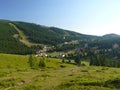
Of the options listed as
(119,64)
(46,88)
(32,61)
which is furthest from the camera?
(119,64)

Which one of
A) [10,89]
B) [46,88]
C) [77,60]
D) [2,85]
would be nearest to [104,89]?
[46,88]

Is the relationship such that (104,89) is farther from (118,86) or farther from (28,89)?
(28,89)

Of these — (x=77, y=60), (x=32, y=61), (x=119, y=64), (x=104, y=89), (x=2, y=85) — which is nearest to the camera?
(x=104, y=89)

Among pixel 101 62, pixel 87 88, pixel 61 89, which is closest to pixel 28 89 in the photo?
pixel 61 89

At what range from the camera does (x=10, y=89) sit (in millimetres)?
48375

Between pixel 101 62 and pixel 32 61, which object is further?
pixel 101 62

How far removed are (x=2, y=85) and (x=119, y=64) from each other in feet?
405

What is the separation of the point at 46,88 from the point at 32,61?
84922 mm

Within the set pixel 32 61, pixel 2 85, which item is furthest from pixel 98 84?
pixel 32 61

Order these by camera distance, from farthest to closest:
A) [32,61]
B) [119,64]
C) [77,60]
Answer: [77,60], [119,64], [32,61]

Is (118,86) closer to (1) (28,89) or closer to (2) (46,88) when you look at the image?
(2) (46,88)

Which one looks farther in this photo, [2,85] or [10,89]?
[2,85]

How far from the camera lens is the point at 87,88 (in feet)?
142

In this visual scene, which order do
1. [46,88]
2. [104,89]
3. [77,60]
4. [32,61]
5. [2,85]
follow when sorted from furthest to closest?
[77,60]
[32,61]
[2,85]
[46,88]
[104,89]
